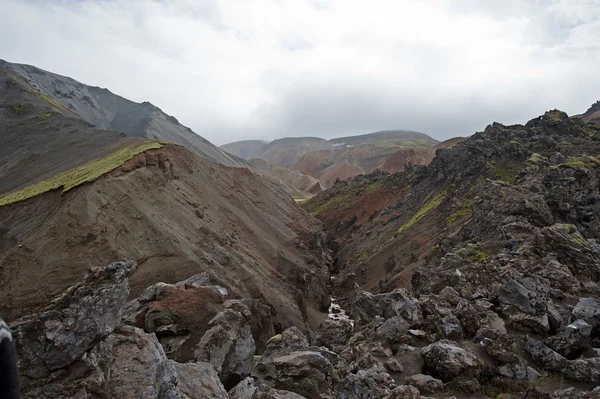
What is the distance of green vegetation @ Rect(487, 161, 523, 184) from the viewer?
38750mm

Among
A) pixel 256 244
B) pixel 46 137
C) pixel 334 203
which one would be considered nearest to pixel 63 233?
pixel 256 244

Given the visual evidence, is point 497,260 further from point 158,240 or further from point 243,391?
point 158,240

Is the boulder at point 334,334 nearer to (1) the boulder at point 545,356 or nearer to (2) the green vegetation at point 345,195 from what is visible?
(1) the boulder at point 545,356

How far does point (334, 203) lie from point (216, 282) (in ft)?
164

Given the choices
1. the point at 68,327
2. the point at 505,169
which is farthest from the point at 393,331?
the point at 505,169

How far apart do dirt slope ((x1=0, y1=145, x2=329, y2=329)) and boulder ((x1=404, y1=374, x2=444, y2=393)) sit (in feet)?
49.0

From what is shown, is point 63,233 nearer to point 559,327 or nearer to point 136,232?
point 136,232

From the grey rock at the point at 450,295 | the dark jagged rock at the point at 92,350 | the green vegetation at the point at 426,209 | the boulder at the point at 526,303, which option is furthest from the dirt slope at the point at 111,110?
→ the dark jagged rock at the point at 92,350

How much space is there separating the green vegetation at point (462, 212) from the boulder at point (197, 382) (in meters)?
29.9

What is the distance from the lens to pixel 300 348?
50.3 ft

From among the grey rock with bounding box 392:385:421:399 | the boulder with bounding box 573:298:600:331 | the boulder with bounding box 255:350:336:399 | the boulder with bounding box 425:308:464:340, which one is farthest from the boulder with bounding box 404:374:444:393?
the boulder with bounding box 573:298:600:331

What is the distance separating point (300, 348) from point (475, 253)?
14.0m

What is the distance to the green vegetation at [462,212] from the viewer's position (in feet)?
117

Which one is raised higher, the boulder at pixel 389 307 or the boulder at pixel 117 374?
the boulder at pixel 117 374
